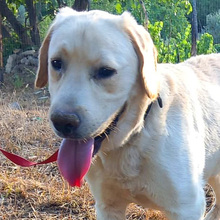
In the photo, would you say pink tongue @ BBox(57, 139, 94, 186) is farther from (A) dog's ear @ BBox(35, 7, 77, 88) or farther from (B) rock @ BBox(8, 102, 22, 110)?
(B) rock @ BBox(8, 102, 22, 110)

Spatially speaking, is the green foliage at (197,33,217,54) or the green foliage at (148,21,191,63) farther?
the green foliage at (197,33,217,54)

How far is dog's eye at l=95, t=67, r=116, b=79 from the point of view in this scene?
2508 millimetres

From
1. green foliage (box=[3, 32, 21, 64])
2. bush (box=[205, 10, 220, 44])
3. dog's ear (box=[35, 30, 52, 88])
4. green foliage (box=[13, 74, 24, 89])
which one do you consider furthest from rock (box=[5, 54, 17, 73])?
bush (box=[205, 10, 220, 44])

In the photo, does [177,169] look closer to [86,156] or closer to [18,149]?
[86,156]

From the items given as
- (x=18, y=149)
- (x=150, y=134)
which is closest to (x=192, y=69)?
(x=150, y=134)

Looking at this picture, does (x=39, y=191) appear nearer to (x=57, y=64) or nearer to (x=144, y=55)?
(x=57, y=64)

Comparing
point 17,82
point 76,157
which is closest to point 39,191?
point 76,157

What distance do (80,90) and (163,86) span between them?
67 centimetres

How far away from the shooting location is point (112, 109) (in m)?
2.55

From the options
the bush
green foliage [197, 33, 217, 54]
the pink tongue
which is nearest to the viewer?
the pink tongue

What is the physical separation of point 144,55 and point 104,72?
0.26 meters

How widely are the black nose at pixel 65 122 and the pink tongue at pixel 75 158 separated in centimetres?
18

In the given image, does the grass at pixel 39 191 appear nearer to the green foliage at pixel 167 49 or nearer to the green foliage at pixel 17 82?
the green foliage at pixel 167 49

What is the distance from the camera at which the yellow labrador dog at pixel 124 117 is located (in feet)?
8.14
